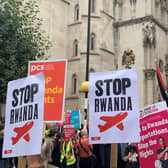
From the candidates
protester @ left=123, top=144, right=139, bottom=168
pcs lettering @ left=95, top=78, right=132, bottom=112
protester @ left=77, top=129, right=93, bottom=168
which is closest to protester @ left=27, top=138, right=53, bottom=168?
pcs lettering @ left=95, top=78, right=132, bottom=112

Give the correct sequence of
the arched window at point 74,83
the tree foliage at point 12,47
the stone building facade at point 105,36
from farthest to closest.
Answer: the arched window at point 74,83 < the stone building facade at point 105,36 < the tree foliage at point 12,47

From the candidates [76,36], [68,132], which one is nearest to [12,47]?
[68,132]

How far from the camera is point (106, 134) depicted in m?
5.44

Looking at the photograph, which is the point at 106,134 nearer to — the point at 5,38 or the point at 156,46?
the point at 5,38

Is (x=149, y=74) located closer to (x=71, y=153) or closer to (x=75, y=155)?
(x=75, y=155)

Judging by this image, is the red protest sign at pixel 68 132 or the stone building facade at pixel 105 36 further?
the stone building facade at pixel 105 36

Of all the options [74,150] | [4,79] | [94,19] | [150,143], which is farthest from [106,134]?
[94,19]

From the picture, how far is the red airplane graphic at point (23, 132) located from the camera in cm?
469

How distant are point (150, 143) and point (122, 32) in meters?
23.7

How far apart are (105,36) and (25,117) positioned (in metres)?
23.5

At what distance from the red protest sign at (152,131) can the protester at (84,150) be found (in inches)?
78.0

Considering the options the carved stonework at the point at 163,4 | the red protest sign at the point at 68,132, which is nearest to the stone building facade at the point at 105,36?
the carved stonework at the point at 163,4

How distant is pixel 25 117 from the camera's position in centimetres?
Result: 484

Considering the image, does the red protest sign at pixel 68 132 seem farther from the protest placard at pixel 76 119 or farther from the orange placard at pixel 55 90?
the protest placard at pixel 76 119
